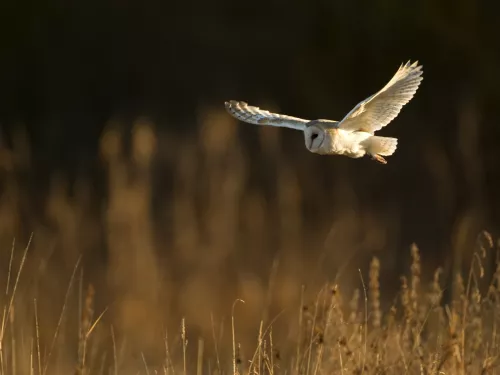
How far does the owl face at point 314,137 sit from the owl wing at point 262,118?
11 centimetres

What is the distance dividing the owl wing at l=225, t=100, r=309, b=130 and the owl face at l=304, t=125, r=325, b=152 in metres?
0.11

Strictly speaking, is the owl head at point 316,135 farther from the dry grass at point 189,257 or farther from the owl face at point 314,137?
the dry grass at point 189,257

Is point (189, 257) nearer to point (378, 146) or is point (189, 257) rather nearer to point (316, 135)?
point (378, 146)

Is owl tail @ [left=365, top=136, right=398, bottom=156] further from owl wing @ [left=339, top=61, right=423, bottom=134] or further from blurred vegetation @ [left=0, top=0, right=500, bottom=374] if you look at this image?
blurred vegetation @ [left=0, top=0, right=500, bottom=374]

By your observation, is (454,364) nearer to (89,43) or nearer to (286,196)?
(286,196)

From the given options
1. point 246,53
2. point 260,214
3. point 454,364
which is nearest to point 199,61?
point 246,53

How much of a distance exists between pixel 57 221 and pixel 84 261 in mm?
307

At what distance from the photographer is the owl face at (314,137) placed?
102 inches

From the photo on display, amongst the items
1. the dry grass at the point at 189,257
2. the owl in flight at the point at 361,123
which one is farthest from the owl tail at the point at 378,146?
the dry grass at the point at 189,257

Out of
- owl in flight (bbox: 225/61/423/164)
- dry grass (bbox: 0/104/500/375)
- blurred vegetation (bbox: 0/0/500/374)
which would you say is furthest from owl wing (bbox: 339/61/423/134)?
dry grass (bbox: 0/104/500/375)

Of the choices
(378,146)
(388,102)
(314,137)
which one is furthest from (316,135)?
(388,102)

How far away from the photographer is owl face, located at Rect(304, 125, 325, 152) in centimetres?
259

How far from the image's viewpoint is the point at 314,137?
2631mm

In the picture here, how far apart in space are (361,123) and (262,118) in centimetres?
28
